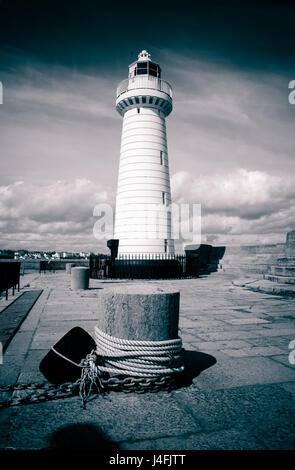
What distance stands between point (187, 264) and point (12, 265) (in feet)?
43.5

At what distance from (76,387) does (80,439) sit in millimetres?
849

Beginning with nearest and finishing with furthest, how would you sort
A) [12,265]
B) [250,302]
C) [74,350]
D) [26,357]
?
[74,350] < [26,357] < [250,302] < [12,265]

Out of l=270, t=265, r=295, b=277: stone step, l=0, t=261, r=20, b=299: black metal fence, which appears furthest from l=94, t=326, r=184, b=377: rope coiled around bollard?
l=270, t=265, r=295, b=277: stone step

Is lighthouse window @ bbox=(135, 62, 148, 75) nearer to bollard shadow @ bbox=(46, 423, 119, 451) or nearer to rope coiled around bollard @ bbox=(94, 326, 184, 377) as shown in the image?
rope coiled around bollard @ bbox=(94, 326, 184, 377)

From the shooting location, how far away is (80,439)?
2.35 metres

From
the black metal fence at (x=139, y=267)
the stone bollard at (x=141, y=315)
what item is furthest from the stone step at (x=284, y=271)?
the stone bollard at (x=141, y=315)

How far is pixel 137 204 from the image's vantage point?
20.1 m

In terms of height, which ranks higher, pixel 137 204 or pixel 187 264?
pixel 137 204

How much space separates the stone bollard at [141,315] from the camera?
349 centimetres

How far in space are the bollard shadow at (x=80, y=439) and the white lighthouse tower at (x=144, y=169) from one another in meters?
17.2

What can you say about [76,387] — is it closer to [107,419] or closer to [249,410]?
[107,419]
